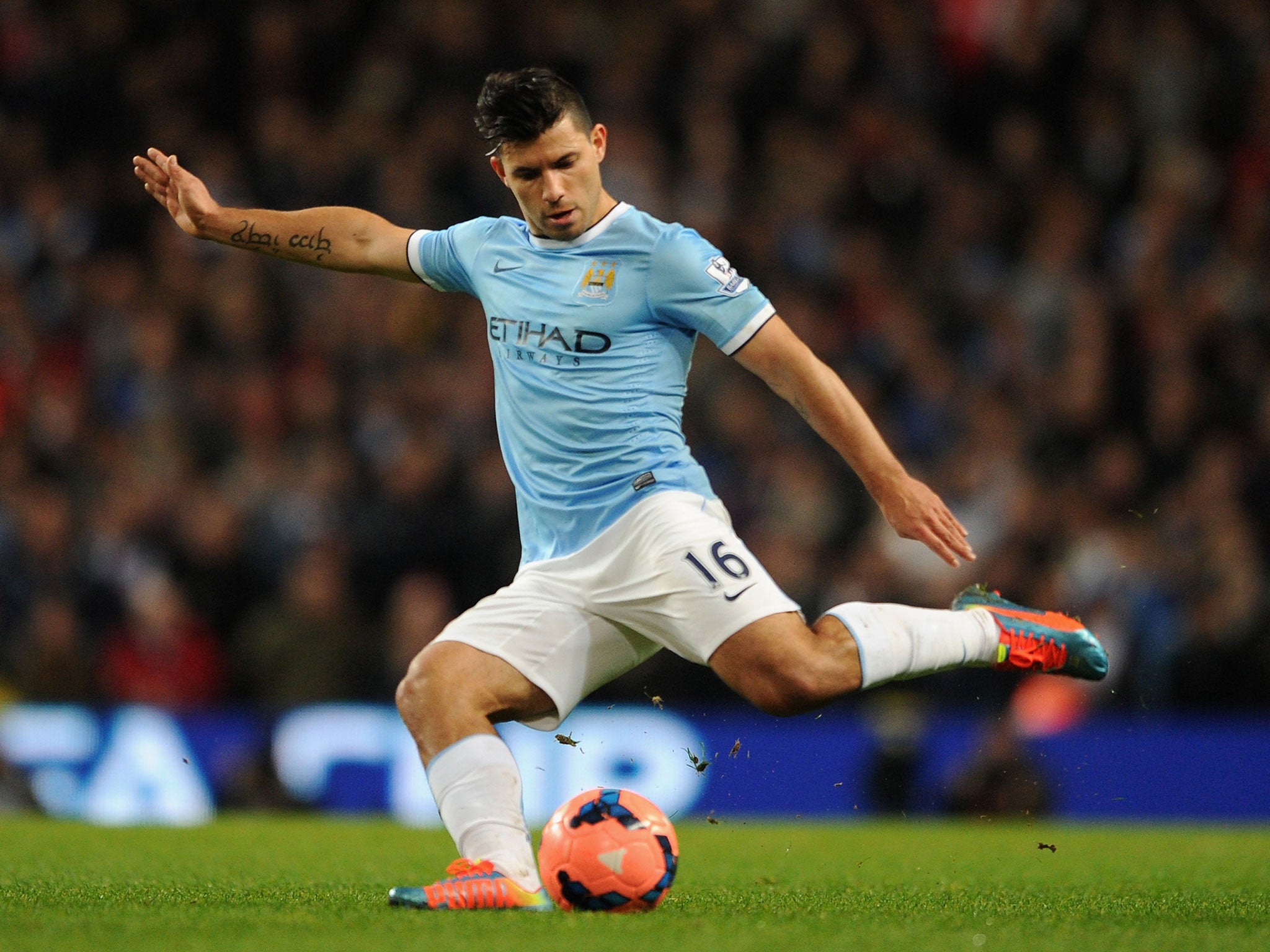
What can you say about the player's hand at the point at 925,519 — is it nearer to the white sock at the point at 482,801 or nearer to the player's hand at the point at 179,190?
the white sock at the point at 482,801

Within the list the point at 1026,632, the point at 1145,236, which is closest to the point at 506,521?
the point at 1145,236

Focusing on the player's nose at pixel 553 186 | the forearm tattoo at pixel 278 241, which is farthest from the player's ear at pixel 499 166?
the forearm tattoo at pixel 278 241

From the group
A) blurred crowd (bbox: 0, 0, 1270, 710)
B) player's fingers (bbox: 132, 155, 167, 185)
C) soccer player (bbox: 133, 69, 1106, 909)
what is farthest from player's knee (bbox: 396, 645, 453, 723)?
blurred crowd (bbox: 0, 0, 1270, 710)

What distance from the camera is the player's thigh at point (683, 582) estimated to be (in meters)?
4.68

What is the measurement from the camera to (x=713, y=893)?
5441 mm

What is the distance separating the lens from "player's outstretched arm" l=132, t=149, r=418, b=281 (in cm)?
526

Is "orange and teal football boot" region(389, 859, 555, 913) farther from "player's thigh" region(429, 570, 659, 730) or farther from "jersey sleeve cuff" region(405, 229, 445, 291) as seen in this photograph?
"jersey sleeve cuff" region(405, 229, 445, 291)

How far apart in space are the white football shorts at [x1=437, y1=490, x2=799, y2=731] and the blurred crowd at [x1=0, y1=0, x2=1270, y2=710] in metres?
4.89

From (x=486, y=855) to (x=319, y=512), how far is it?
6.43 m

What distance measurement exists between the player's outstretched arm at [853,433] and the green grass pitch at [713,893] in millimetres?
1030

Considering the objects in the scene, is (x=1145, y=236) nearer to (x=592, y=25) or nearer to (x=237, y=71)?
(x=592, y=25)

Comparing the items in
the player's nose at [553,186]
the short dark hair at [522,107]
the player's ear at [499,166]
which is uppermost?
the short dark hair at [522,107]

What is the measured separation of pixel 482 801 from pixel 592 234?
1.60 meters

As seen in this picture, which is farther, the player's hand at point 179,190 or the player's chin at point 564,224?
the player's hand at point 179,190
